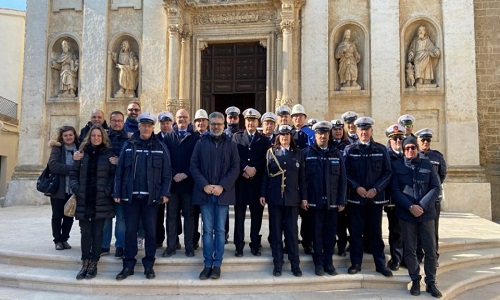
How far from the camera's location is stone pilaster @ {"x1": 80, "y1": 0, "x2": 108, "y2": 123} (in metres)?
13.1

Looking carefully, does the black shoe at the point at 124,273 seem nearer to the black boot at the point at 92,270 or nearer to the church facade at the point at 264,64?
the black boot at the point at 92,270

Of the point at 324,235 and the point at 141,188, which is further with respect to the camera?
the point at 324,235

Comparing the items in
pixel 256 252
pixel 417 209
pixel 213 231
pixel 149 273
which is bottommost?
pixel 149 273

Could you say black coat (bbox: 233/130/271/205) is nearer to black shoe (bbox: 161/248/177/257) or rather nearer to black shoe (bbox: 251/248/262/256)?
black shoe (bbox: 251/248/262/256)

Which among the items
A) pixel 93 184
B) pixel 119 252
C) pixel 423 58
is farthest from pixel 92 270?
pixel 423 58

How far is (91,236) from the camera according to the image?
543 cm

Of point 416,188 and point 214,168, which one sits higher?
point 214,168

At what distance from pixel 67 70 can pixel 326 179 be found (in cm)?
1075

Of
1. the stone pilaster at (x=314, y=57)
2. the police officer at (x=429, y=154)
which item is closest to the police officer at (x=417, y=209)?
the police officer at (x=429, y=154)

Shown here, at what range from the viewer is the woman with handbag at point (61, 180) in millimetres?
6266

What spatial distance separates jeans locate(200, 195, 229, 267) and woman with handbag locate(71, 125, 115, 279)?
1251mm

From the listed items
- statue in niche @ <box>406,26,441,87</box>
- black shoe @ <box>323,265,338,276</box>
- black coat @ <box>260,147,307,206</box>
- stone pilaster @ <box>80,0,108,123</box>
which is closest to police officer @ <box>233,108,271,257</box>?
black coat @ <box>260,147,307,206</box>

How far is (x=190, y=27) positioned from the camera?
42.8 feet

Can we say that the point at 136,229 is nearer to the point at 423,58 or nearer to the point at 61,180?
the point at 61,180
